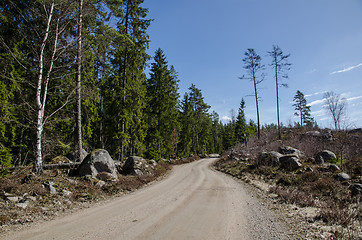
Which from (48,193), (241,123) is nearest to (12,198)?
A: (48,193)

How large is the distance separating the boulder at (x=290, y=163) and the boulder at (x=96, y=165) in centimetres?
1285

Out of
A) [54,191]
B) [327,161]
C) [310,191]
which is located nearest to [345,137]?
[327,161]

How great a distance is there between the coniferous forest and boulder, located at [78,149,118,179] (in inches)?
50.7

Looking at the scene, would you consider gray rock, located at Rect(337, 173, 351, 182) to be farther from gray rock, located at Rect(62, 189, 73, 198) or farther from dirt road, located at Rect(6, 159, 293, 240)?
gray rock, located at Rect(62, 189, 73, 198)

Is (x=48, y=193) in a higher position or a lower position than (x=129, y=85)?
lower

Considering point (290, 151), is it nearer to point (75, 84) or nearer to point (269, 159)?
point (269, 159)

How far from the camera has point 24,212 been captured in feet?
19.6

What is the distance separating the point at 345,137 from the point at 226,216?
1144 centimetres

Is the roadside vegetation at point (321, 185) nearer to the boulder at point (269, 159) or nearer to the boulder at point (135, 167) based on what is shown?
the boulder at point (269, 159)

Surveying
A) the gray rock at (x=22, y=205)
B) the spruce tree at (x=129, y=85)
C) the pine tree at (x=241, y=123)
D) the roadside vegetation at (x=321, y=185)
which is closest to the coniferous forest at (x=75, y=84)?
the spruce tree at (x=129, y=85)

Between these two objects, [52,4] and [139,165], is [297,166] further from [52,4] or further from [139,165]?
[52,4]

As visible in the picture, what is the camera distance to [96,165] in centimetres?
1119

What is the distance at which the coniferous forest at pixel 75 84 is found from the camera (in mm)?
9766

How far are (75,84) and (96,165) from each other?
17.7 ft
